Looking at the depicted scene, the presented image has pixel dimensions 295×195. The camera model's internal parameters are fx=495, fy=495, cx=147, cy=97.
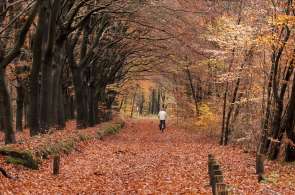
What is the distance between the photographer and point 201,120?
37.7 meters

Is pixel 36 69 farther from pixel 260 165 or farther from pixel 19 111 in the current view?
pixel 19 111

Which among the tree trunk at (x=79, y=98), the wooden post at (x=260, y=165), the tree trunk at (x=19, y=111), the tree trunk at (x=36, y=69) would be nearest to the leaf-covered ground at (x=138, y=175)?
the wooden post at (x=260, y=165)

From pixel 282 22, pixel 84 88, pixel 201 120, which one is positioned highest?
pixel 282 22

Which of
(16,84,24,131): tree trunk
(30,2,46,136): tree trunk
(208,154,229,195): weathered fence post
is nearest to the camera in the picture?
(208,154,229,195): weathered fence post

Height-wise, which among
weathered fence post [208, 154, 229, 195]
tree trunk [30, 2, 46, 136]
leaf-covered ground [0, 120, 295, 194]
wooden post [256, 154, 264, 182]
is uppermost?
tree trunk [30, 2, 46, 136]

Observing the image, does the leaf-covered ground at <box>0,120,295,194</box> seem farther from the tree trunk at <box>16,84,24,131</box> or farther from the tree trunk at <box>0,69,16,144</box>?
the tree trunk at <box>16,84,24,131</box>

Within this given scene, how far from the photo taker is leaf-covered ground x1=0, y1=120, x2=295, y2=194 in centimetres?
1332

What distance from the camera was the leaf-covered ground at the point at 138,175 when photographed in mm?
13320

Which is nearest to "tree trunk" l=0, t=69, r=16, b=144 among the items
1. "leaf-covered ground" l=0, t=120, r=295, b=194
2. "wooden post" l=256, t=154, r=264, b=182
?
"leaf-covered ground" l=0, t=120, r=295, b=194

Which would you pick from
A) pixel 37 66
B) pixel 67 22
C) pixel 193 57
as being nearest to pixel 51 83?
pixel 37 66

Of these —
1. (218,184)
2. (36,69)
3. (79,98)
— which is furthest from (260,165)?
(79,98)

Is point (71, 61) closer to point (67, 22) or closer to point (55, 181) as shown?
point (67, 22)

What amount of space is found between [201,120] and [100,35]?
10.8m

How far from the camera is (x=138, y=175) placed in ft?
54.2
